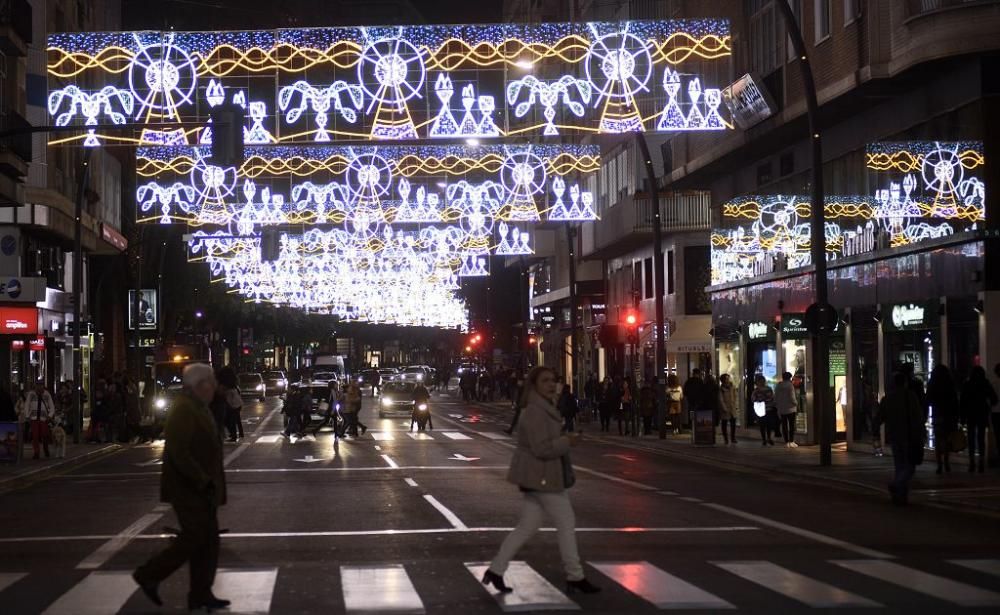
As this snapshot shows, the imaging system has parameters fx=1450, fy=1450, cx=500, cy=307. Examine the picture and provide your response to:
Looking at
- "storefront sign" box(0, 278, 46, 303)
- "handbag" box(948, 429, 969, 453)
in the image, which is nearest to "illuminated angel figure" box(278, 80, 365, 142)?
"handbag" box(948, 429, 969, 453)

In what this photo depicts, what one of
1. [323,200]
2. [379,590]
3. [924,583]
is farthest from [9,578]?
[323,200]

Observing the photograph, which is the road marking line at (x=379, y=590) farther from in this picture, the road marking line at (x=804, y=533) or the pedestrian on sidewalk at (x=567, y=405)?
the pedestrian on sidewalk at (x=567, y=405)

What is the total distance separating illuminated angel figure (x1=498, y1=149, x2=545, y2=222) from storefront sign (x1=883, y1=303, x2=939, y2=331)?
1143 centimetres

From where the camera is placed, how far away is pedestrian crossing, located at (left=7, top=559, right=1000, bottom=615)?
1131 centimetres

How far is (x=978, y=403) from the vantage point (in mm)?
24297

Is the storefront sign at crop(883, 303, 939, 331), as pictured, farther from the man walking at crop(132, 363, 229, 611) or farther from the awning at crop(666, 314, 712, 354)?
the man walking at crop(132, 363, 229, 611)

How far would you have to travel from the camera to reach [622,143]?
57.7 m

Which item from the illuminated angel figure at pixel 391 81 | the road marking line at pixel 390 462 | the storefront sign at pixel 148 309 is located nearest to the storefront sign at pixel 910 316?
the road marking line at pixel 390 462

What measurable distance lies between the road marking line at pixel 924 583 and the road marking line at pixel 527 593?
2939 mm

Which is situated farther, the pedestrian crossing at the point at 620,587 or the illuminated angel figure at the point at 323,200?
the illuminated angel figure at the point at 323,200

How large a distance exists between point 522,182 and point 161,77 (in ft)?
36.4

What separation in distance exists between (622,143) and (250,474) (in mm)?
33377

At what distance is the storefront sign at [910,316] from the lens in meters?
28.7

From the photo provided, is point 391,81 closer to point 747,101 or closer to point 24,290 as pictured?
point 747,101
